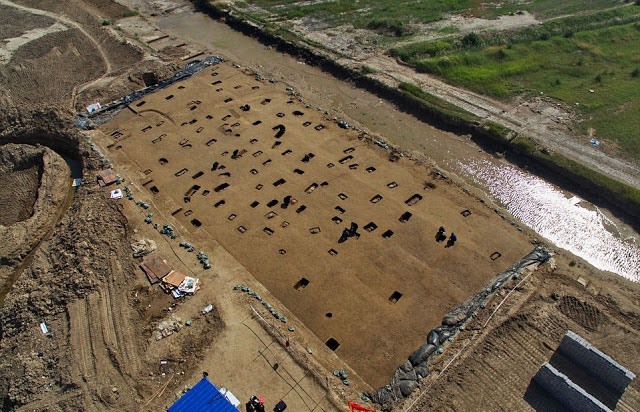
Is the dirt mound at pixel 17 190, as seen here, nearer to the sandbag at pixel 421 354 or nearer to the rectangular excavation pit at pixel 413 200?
the rectangular excavation pit at pixel 413 200

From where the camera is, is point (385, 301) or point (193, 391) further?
point (385, 301)

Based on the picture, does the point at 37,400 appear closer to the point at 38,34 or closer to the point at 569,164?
the point at 569,164

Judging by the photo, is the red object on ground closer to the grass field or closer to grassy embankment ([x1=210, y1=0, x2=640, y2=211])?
grassy embankment ([x1=210, y1=0, x2=640, y2=211])

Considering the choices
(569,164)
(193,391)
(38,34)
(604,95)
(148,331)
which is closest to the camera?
(193,391)

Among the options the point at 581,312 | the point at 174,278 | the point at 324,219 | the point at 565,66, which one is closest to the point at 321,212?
the point at 324,219

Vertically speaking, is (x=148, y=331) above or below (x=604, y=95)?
below

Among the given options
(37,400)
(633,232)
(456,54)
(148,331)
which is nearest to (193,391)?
(148,331)

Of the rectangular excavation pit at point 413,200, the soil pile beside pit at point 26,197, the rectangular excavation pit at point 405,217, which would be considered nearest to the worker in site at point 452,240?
the rectangular excavation pit at point 405,217
